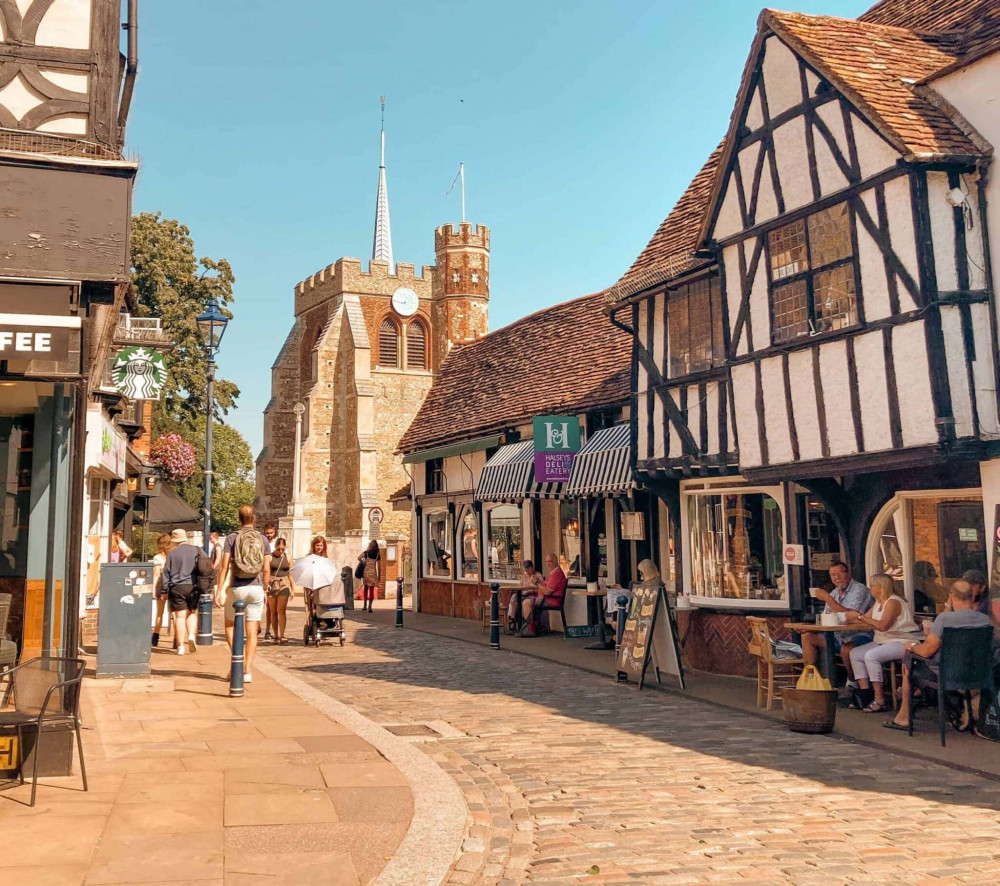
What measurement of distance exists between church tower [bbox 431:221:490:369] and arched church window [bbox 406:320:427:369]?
0.61 meters

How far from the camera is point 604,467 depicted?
50.4ft

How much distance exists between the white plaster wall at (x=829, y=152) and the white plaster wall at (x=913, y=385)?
1895 mm

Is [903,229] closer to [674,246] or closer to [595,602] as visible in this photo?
[674,246]

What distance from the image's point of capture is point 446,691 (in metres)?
11.4

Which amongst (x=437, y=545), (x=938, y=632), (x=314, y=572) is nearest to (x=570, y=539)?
(x=314, y=572)

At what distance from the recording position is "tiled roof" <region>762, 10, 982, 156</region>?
9696 mm

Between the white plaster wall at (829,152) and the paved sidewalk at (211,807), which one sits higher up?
the white plaster wall at (829,152)

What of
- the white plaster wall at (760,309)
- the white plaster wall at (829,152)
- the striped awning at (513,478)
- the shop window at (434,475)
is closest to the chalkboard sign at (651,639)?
the white plaster wall at (760,309)

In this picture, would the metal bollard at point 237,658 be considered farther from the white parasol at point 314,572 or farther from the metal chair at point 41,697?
the white parasol at point 314,572

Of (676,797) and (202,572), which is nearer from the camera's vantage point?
(676,797)

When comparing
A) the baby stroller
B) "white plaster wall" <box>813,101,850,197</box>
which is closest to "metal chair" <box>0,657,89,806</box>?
"white plaster wall" <box>813,101,850,197</box>

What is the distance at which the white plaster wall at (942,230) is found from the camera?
9.48m

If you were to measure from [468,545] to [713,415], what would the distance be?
10227 millimetres

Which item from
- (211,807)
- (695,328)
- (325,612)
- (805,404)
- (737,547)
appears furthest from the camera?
(325,612)
